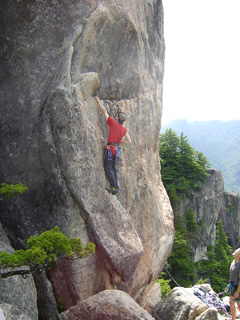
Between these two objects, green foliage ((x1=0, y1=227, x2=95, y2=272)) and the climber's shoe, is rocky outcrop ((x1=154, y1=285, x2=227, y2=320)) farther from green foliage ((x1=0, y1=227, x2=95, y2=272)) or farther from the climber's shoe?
green foliage ((x1=0, y1=227, x2=95, y2=272))

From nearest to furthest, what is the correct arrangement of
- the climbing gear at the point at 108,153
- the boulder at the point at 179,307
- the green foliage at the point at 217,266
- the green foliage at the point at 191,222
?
1. the climbing gear at the point at 108,153
2. the boulder at the point at 179,307
3. the green foliage at the point at 217,266
4. the green foliage at the point at 191,222

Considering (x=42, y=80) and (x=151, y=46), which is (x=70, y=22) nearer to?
(x=42, y=80)

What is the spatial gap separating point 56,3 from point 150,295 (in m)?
13.2

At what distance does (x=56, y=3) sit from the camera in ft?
35.5

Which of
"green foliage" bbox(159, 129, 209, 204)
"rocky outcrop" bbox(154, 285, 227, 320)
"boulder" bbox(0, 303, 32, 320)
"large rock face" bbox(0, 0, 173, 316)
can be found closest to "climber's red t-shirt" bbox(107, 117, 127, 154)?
"large rock face" bbox(0, 0, 173, 316)

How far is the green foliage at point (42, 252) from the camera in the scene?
6.32 metres

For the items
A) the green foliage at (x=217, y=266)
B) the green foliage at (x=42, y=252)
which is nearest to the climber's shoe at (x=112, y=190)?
the green foliage at (x=42, y=252)

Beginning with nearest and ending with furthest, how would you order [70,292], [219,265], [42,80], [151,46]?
1. [70,292]
2. [42,80]
3. [151,46]
4. [219,265]

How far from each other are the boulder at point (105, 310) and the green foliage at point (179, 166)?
2788cm

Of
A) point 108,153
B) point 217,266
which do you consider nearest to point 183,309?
point 108,153

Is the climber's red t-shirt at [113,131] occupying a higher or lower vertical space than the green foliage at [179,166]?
higher

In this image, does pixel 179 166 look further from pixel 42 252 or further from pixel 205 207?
pixel 42 252

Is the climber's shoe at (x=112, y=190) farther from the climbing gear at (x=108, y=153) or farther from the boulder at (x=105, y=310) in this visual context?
the boulder at (x=105, y=310)

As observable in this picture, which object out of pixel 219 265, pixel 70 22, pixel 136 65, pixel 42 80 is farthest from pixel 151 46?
pixel 219 265
